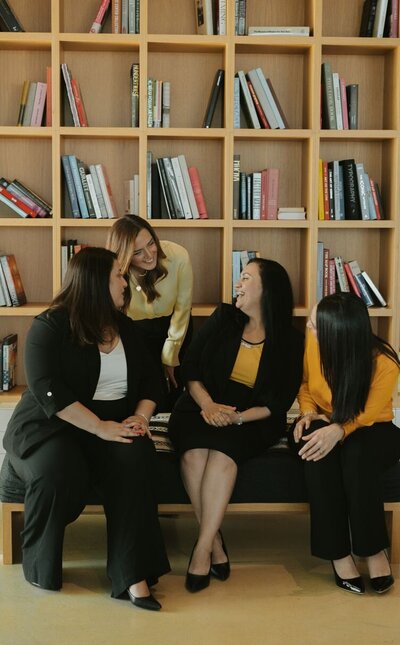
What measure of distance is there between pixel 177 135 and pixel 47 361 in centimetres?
183

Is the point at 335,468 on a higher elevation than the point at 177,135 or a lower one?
lower

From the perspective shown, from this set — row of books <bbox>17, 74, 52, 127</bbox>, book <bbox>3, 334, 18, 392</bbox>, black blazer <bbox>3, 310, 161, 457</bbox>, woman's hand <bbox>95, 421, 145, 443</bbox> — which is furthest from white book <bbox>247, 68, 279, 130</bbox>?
woman's hand <bbox>95, 421, 145, 443</bbox>

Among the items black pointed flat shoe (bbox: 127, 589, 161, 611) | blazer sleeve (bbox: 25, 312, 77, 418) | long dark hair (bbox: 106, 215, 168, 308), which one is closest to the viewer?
black pointed flat shoe (bbox: 127, 589, 161, 611)

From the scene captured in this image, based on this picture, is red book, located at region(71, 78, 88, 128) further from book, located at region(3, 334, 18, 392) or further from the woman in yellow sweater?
book, located at region(3, 334, 18, 392)

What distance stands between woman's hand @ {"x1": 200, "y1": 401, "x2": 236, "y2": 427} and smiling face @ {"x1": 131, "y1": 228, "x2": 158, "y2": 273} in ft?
2.36

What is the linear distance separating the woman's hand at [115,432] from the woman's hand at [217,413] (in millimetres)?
338

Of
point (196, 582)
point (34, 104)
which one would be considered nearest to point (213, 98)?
point (34, 104)

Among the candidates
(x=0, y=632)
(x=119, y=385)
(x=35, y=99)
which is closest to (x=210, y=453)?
(x=119, y=385)

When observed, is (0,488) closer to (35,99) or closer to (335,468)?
(335,468)

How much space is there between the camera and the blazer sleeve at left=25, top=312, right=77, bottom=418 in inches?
113

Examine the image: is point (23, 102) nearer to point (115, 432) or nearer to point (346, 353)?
point (115, 432)

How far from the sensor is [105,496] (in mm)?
2887

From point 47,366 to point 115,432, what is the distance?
31 centimetres

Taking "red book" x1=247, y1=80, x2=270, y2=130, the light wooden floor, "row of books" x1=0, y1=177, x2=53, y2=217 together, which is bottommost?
the light wooden floor
